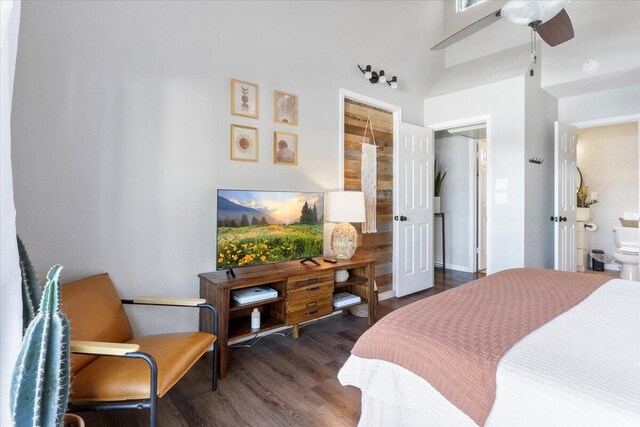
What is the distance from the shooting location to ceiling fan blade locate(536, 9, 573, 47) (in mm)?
2275

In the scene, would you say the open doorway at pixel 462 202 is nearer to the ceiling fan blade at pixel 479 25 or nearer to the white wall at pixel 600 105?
the white wall at pixel 600 105

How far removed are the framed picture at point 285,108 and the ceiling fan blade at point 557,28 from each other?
1.88 meters

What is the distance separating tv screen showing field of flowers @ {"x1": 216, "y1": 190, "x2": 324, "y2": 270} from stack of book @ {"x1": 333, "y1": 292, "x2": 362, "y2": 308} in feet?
1.45

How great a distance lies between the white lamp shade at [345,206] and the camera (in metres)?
2.99

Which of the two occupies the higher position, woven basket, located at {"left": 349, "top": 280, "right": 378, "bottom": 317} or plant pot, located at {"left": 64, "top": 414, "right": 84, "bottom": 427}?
plant pot, located at {"left": 64, "top": 414, "right": 84, "bottom": 427}

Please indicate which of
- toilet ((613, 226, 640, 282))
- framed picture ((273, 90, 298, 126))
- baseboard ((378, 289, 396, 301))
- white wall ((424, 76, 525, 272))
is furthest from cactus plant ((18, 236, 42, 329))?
toilet ((613, 226, 640, 282))

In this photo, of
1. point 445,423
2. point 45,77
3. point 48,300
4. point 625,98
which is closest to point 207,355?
point 48,300

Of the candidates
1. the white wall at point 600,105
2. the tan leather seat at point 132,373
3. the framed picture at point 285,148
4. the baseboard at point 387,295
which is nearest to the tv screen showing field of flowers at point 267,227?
the framed picture at point 285,148

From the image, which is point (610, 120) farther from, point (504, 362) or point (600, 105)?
point (504, 362)

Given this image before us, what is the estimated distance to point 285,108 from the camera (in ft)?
9.44

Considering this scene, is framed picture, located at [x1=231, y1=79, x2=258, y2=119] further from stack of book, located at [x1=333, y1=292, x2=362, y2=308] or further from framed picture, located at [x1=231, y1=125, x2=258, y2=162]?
stack of book, located at [x1=333, y1=292, x2=362, y2=308]

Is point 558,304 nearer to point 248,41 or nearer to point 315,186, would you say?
point 315,186

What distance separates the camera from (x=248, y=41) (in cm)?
266

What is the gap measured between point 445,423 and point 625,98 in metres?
4.82
